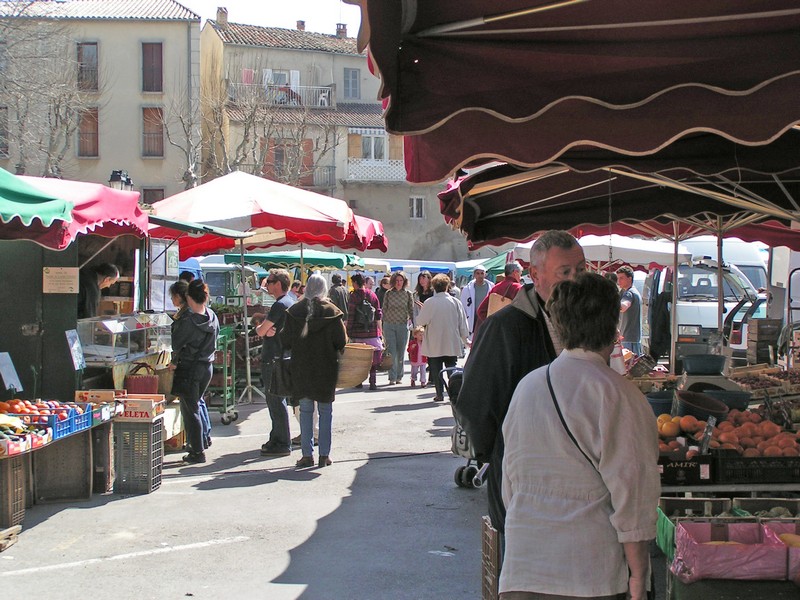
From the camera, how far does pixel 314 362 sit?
8.66m

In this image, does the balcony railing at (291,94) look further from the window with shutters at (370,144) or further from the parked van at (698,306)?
the parked van at (698,306)

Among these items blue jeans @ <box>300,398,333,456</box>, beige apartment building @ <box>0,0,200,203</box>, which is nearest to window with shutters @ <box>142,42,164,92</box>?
beige apartment building @ <box>0,0,200,203</box>

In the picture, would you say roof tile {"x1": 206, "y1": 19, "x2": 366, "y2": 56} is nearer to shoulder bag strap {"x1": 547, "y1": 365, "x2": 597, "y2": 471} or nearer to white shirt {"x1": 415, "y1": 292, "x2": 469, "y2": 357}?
white shirt {"x1": 415, "y1": 292, "x2": 469, "y2": 357}

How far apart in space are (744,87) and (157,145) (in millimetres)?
42790

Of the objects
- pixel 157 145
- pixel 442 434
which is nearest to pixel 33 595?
pixel 442 434

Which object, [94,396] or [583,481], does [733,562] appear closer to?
[583,481]

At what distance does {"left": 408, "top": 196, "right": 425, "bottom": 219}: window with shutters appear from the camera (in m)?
49.1

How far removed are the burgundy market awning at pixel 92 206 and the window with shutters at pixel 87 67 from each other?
38030 millimetres

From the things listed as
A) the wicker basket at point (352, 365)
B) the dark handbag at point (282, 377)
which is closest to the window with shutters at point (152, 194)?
the dark handbag at point (282, 377)

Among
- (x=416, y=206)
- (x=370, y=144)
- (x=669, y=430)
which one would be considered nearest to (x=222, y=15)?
(x=370, y=144)

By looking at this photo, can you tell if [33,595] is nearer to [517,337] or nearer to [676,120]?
[517,337]

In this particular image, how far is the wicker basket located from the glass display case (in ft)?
6.86

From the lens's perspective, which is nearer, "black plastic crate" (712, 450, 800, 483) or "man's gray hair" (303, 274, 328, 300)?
"black plastic crate" (712, 450, 800, 483)

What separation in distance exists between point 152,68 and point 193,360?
1465 inches
